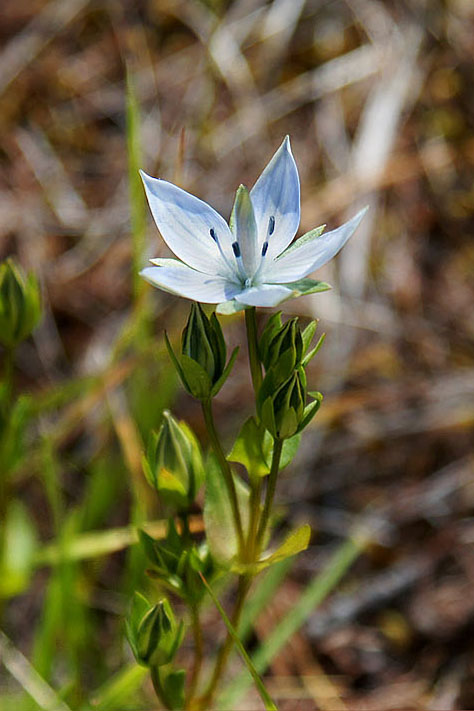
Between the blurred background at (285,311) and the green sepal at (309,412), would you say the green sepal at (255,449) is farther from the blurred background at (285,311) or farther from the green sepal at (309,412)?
the blurred background at (285,311)

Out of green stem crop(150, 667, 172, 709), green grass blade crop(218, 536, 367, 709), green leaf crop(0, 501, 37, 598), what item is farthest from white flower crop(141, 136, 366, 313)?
green leaf crop(0, 501, 37, 598)

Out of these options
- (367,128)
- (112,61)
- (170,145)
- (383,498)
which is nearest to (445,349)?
(383,498)

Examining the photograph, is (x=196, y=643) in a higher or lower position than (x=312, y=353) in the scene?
lower

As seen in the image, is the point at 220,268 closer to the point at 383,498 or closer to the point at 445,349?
the point at 383,498

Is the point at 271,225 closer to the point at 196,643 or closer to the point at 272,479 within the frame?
the point at 272,479

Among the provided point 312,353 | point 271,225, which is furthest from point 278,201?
point 312,353

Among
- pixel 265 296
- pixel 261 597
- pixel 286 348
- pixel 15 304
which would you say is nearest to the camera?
pixel 265 296

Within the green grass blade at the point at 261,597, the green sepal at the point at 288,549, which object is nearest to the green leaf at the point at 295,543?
the green sepal at the point at 288,549
